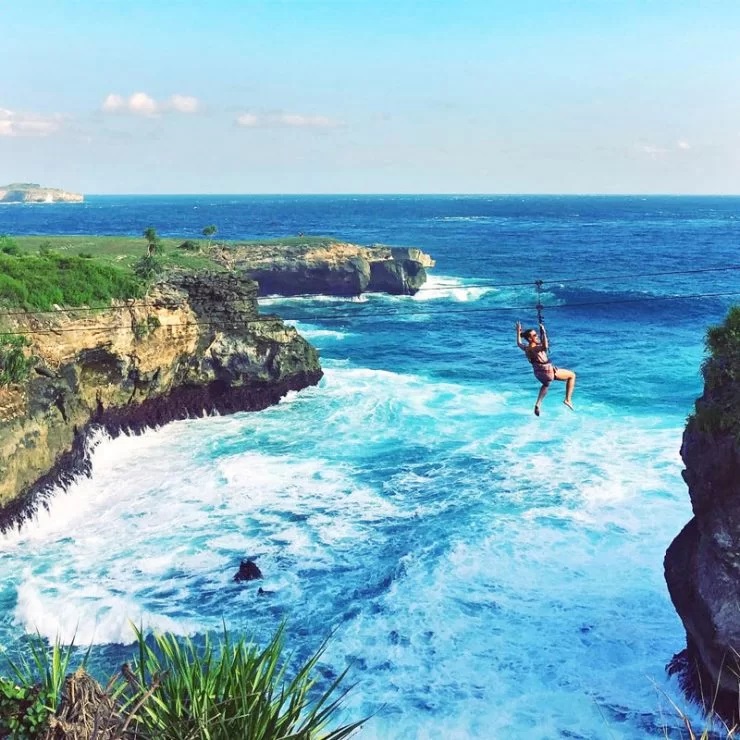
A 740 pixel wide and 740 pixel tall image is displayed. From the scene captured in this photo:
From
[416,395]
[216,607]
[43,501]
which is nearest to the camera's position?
[216,607]

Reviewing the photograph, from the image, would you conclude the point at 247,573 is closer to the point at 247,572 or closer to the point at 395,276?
the point at 247,572

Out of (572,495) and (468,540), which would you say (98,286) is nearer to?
(468,540)

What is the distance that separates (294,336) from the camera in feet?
136

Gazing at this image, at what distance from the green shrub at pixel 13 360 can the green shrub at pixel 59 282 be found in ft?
6.60

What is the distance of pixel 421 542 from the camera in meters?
24.1

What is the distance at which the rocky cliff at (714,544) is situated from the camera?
15.7 metres

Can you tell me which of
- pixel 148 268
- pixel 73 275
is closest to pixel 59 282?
pixel 73 275

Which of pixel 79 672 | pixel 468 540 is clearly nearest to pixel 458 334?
pixel 468 540

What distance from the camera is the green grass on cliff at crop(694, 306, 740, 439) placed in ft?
54.3

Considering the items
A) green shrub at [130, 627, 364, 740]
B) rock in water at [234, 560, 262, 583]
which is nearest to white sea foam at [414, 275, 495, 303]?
rock in water at [234, 560, 262, 583]

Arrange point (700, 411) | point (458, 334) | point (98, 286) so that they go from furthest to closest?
point (458, 334)
point (98, 286)
point (700, 411)

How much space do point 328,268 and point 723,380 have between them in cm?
5516

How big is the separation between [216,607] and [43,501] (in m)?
9.30

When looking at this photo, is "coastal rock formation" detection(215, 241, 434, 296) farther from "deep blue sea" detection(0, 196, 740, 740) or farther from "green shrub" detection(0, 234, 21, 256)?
"green shrub" detection(0, 234, 21, 256)
